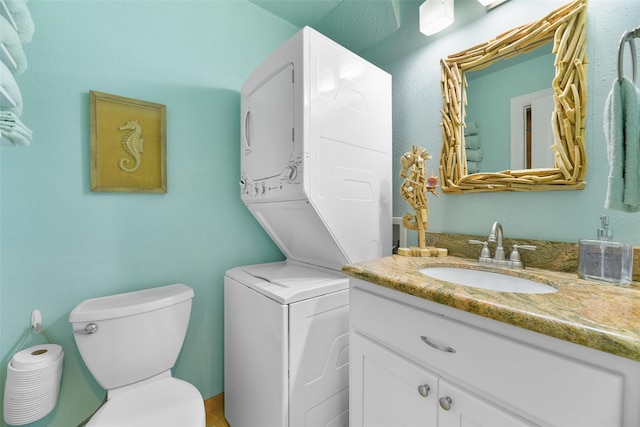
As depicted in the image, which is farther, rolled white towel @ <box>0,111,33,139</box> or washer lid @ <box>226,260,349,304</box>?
washer lid @ <box>226,260,349,304</box>

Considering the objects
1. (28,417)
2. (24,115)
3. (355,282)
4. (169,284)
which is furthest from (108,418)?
(24,115)

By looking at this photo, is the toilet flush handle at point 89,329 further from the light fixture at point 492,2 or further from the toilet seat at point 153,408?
the light fixture at point 492,2

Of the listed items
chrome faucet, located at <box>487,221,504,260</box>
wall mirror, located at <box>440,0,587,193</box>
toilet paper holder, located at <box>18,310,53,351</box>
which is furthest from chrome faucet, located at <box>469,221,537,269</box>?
toilet paper holder, located at <box>18,310,53,351</box>

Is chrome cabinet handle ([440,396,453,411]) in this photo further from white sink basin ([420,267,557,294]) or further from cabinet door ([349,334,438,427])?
white sink basin ([420,267,557,294])

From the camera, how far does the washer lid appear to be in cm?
131

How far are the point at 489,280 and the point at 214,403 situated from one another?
188cm

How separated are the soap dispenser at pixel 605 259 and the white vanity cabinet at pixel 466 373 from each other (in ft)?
1.91

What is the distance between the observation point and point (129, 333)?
1317 mm

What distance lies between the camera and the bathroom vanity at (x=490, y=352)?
0.59 metres

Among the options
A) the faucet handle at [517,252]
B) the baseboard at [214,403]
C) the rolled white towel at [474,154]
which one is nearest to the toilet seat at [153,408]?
the baseboard at [214,403]

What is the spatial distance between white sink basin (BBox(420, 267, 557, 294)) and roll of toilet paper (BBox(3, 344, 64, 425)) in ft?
5.70

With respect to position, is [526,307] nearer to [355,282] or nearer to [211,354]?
[355,282]

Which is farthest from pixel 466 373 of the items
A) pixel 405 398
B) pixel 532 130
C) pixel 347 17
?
pixel 347 17

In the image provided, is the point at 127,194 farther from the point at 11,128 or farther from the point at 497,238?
the point at 497,238
